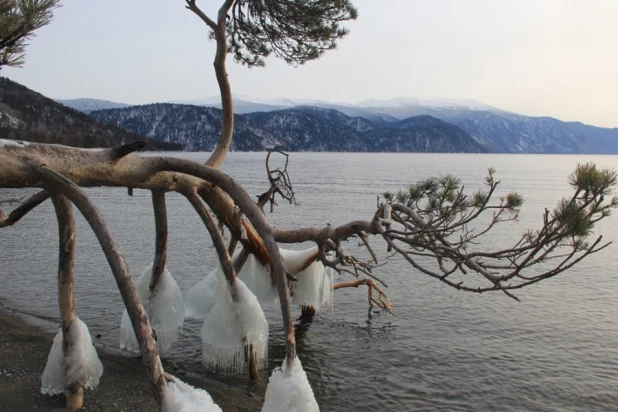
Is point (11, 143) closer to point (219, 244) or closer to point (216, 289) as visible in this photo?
point (219, 244)

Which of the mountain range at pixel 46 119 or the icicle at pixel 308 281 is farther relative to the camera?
the mountain range at pixel 46 119

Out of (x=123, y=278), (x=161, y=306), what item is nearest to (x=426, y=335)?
(x=161, y=306)

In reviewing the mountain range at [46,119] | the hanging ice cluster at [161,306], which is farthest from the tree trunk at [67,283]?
the mountain range at [46,119]

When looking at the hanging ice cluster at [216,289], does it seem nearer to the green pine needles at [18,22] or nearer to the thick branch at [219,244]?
the thick branch at [219,244]

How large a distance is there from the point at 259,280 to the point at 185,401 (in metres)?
6.03

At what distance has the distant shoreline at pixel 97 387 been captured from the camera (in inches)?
308

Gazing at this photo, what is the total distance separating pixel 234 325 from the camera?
8234mm

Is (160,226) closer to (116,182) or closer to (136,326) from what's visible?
(116,182)

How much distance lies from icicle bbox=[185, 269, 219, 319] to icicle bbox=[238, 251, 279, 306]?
64 cm

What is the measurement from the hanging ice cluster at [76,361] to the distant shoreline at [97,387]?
49 centimetres

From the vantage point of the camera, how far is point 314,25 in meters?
10.2

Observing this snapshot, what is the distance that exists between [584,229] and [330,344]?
8583mm

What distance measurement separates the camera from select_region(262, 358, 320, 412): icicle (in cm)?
556

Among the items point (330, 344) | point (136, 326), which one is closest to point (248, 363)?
point (330, 344)
